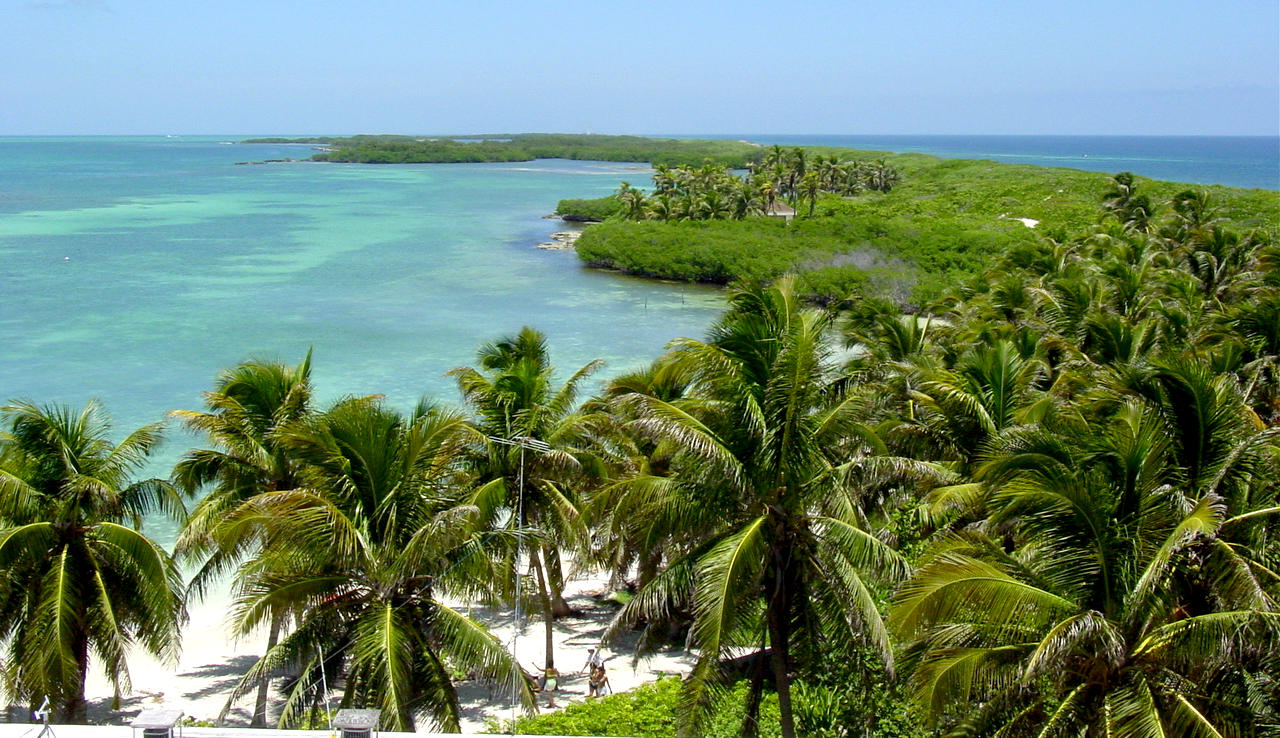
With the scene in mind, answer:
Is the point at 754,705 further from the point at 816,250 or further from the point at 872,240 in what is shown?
the point at 872,240

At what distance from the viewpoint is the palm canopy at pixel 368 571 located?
9.29m

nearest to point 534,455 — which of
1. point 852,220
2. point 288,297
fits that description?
point 288,297

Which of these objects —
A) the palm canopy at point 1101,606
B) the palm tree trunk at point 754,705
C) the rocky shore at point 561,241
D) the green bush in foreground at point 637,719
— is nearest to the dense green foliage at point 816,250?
the rocky shore at point 561,241

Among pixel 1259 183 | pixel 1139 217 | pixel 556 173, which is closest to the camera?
pixel 1139 217

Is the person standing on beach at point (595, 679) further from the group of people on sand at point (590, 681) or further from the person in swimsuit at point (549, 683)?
the person in swimsuit at point (549, 683)

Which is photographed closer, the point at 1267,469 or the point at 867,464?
the point at 1267,469

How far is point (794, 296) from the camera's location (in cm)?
1126

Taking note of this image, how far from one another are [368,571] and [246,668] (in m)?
8.54

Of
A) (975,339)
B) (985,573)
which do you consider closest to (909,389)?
(975,339)

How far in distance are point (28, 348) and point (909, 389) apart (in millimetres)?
35808

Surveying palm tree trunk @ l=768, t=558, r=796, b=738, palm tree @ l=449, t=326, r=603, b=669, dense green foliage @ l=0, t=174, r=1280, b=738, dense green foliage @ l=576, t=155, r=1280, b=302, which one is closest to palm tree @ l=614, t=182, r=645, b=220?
dense green foliage @ l=576, t=155, r=1280, b=302

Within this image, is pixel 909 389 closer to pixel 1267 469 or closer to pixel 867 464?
pixel 867 464

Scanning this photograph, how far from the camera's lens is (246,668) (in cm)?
1664

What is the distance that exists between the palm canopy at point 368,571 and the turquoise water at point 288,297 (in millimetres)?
20113
